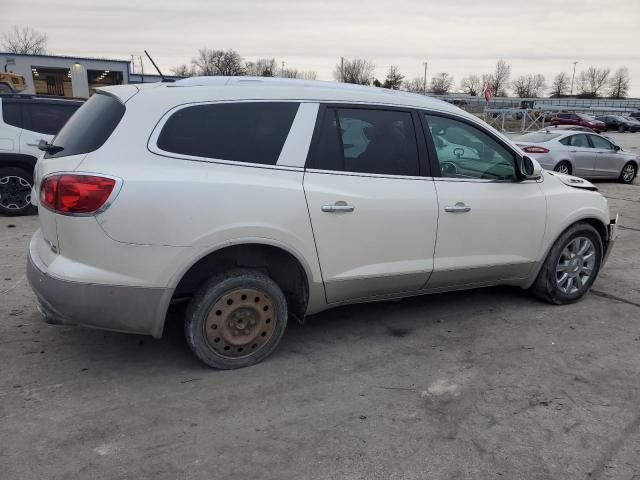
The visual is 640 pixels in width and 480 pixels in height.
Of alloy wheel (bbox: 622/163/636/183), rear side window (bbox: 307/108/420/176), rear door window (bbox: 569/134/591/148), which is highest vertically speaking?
rear side window (bbox: 307/108/420/176)

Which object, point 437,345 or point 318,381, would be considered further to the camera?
point 437,345

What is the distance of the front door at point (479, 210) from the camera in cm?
413

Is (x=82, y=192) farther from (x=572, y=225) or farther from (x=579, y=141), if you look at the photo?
(x=579, y=141)

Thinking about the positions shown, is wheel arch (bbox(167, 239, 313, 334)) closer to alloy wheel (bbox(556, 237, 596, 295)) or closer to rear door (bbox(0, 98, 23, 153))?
alloy wheel (bbox(556, 237, 596, 295))

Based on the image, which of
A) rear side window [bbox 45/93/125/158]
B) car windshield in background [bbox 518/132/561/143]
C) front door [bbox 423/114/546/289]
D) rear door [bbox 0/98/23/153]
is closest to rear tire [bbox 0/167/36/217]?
rear door [bbox 0/98/23/153]

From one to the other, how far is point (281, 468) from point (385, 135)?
2.36 meters

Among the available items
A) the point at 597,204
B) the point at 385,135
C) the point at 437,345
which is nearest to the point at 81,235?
the point at 385,135

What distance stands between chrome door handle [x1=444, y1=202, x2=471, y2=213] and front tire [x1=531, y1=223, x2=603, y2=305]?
3.81 ft

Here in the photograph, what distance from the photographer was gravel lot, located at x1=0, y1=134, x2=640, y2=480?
270 centimetres

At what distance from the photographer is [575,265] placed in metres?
4.98

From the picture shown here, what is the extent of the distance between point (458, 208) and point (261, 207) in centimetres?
158

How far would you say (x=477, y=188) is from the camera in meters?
4.25

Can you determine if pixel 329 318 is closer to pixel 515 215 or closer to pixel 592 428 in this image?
pixel 515 215

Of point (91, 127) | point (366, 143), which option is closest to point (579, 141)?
point (366, 143)
